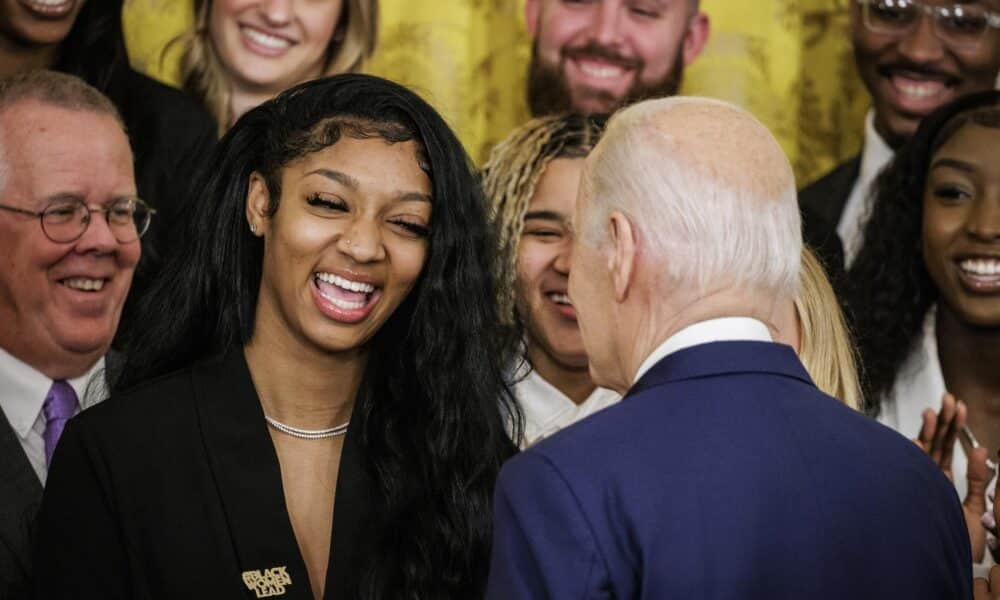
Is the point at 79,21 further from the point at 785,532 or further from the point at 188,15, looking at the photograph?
the point at 785,532

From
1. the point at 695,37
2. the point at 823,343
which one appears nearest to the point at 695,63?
the point at 695,37

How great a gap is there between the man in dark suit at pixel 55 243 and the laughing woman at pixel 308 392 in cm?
47

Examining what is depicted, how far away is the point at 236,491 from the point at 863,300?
77.8 inches

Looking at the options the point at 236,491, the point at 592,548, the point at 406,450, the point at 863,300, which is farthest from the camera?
the point at 863,300

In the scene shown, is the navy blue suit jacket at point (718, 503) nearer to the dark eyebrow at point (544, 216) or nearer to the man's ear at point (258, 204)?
the man's ear at point (258, 204)

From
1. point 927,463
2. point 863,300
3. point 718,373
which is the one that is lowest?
point 863,300

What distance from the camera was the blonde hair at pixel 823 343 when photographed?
8.58 ft

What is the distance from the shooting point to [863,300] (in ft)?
12.6

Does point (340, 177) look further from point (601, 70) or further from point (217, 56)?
point (601, 70)

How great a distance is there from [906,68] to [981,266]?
0.77 meters

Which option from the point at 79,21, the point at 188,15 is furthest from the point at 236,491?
the point at 188,15

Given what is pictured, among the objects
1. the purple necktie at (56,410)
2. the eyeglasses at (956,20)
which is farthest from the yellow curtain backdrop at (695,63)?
the purple necktie at (56,410)

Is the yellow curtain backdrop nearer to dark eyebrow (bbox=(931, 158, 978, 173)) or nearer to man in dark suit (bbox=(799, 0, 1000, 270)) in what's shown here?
man in dark suit (bbox=(799, 0, 1000, 270))

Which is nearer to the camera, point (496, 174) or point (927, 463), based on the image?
point (927, 463)
